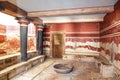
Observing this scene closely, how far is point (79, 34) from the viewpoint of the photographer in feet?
23.6

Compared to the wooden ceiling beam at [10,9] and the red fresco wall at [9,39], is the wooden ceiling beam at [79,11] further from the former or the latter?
the red fresco wall at [9,39]

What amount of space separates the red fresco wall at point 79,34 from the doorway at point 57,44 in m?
0.29

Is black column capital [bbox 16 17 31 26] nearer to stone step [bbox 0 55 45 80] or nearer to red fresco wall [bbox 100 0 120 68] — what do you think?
stone step [bbox 0 55 45 80]

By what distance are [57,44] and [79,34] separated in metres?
1.75

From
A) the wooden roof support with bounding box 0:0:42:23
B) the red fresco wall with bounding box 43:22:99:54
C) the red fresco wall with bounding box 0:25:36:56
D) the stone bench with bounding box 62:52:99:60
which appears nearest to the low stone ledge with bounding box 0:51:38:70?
the red fresco wall with bounding box 0:25:36:56

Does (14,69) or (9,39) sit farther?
(9,39)

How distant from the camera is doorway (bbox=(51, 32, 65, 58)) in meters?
7.50

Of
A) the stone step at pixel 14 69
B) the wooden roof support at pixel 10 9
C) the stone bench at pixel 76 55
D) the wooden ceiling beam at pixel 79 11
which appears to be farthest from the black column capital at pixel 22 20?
the stone bench at pixel 76 55

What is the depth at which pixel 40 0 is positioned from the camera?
357 cm

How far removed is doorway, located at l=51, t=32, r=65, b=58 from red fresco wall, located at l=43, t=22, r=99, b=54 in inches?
11.6

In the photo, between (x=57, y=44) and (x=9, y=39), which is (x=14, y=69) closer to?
(x=9, y=39)

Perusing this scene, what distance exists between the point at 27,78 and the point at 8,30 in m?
2.62

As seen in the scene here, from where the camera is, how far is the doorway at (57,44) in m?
7.50

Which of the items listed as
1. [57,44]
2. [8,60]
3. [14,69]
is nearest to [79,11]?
[14,69]
